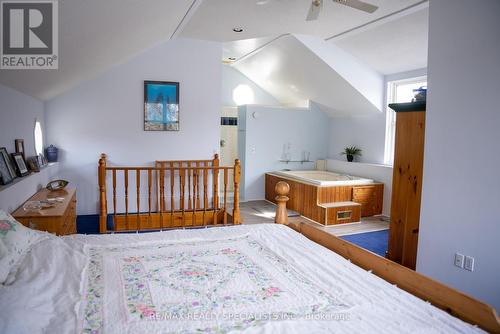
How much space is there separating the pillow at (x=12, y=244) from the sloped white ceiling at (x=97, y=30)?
3.69 feet

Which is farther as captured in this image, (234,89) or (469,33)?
(234,89)

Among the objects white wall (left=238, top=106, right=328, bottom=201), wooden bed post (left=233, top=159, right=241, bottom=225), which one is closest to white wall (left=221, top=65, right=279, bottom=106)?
white wall (left=238, top=106, right=328, bottom=201)

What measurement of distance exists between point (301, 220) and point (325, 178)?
5.08ft

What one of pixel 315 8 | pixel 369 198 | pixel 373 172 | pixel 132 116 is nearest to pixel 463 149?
pixel 315 8

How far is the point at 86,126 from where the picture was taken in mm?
5066

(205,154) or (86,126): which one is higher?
(86,126)

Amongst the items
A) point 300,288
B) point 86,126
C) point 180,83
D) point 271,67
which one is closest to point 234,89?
point 271,67

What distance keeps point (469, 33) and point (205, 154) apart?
3943mm

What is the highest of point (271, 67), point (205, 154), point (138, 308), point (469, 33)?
point (271, 67)

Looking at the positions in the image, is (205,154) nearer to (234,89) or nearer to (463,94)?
(234,89)

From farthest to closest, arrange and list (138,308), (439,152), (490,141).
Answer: (439,152), (490,141), (138,308)

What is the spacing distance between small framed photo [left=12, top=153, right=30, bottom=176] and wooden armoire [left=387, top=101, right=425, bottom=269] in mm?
3508

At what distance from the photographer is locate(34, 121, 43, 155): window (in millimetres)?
4295

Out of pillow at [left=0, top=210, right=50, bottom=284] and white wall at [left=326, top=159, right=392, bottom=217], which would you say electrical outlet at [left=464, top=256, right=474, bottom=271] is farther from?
white wall at [left=326, top=159, right=392, bottom=217]
